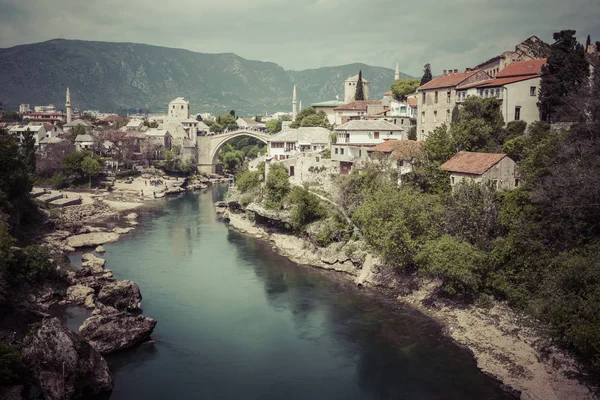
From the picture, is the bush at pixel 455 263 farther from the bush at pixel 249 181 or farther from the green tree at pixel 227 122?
the green tree at pixel 227 122

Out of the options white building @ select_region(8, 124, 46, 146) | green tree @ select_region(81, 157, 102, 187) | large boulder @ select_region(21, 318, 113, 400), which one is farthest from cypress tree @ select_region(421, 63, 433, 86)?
white building @ select_region(8, 124, 46, 146)

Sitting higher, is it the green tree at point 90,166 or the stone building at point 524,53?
the stone building at point 524,53

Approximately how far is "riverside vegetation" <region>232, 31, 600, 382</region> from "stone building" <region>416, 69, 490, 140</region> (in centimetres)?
294

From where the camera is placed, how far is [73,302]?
26594 millimetres

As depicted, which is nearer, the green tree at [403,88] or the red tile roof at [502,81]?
the red tile roof at [502,81]

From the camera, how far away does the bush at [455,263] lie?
956 inches

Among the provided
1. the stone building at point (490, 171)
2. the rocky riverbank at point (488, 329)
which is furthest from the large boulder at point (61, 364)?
the stone building at point (490, 171)

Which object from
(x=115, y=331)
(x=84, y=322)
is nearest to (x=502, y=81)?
(x=115, y=331)

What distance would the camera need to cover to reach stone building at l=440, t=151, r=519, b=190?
1148 inches

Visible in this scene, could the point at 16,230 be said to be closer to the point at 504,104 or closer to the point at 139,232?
the point at 139,232

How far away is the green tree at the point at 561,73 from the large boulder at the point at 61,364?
29.0 m

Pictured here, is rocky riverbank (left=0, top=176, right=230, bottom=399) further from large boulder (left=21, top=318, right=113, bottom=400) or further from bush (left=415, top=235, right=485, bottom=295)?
bush (left=415, top=235, right=485, bottom=295)

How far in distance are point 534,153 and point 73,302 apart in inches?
1018

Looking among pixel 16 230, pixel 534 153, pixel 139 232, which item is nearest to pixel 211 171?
pixel 139 232
